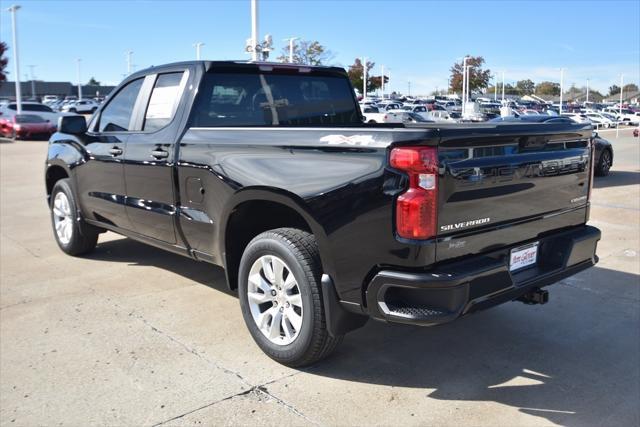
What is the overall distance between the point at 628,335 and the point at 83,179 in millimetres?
4909

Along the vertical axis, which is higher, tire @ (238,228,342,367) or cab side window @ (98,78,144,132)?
cab side window @ (98,78,144,132)

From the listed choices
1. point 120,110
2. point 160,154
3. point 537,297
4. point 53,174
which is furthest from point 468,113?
point 537,297

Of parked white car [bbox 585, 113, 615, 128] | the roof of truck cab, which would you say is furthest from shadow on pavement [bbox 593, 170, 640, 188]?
parked white car [bbox 585, 113, 615, 128]

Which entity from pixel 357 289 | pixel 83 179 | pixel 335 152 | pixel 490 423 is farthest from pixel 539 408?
pixel 83 179

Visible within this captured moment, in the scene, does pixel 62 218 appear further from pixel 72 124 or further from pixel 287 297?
pixel 287 297

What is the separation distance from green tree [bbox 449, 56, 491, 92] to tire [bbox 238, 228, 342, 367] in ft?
314

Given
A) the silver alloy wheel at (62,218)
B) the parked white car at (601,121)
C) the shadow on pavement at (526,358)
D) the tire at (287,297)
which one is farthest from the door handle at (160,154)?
the parked white car at (601,121)

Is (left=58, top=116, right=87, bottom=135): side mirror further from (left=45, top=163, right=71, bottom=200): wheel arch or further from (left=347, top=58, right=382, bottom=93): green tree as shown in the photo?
(left=347, top=58, right=382, bottom=93): green tree

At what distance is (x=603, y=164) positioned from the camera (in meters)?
13.6

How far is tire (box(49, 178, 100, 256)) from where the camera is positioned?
20.3ft

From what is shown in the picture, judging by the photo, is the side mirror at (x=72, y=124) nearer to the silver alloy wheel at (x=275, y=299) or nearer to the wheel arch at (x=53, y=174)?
the wheel arch at (x=53, y=174)

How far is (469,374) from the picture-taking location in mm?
3787

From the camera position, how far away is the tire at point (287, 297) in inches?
139

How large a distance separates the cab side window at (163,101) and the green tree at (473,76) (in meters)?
94.5
